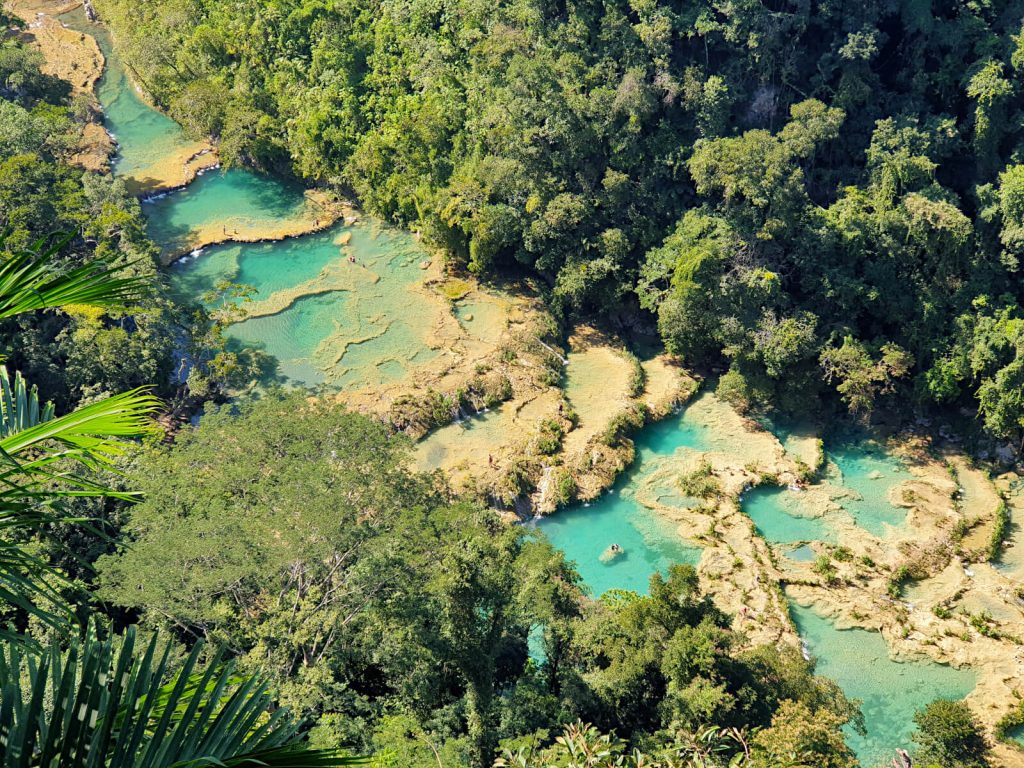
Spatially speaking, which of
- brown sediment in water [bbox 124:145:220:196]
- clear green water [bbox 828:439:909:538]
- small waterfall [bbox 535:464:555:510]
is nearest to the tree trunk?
small waterfall [bbox 535:464:555:510]

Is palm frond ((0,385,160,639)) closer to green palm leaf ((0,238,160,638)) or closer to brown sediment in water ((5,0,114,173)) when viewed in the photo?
green palm leaf ((0,238,160,638))

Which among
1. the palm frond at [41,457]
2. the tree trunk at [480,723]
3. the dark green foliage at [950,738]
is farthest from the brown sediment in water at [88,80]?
the palm frond at [41,457]

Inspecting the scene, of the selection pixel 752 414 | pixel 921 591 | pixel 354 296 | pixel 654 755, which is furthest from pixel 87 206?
pixel 921 591

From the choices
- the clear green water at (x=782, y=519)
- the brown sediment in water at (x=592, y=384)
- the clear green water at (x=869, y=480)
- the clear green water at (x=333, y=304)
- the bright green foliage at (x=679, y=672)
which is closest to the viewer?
the bright green foliage at (x=679, y=672)

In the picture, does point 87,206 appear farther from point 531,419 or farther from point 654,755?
point 654,755

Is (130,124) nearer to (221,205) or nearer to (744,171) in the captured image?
(221,205)

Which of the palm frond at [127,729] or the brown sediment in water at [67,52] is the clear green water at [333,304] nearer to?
the brown sediment in water at [67,52]

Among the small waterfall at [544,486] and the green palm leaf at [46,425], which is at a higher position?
the green palm leaf at [46,425]
